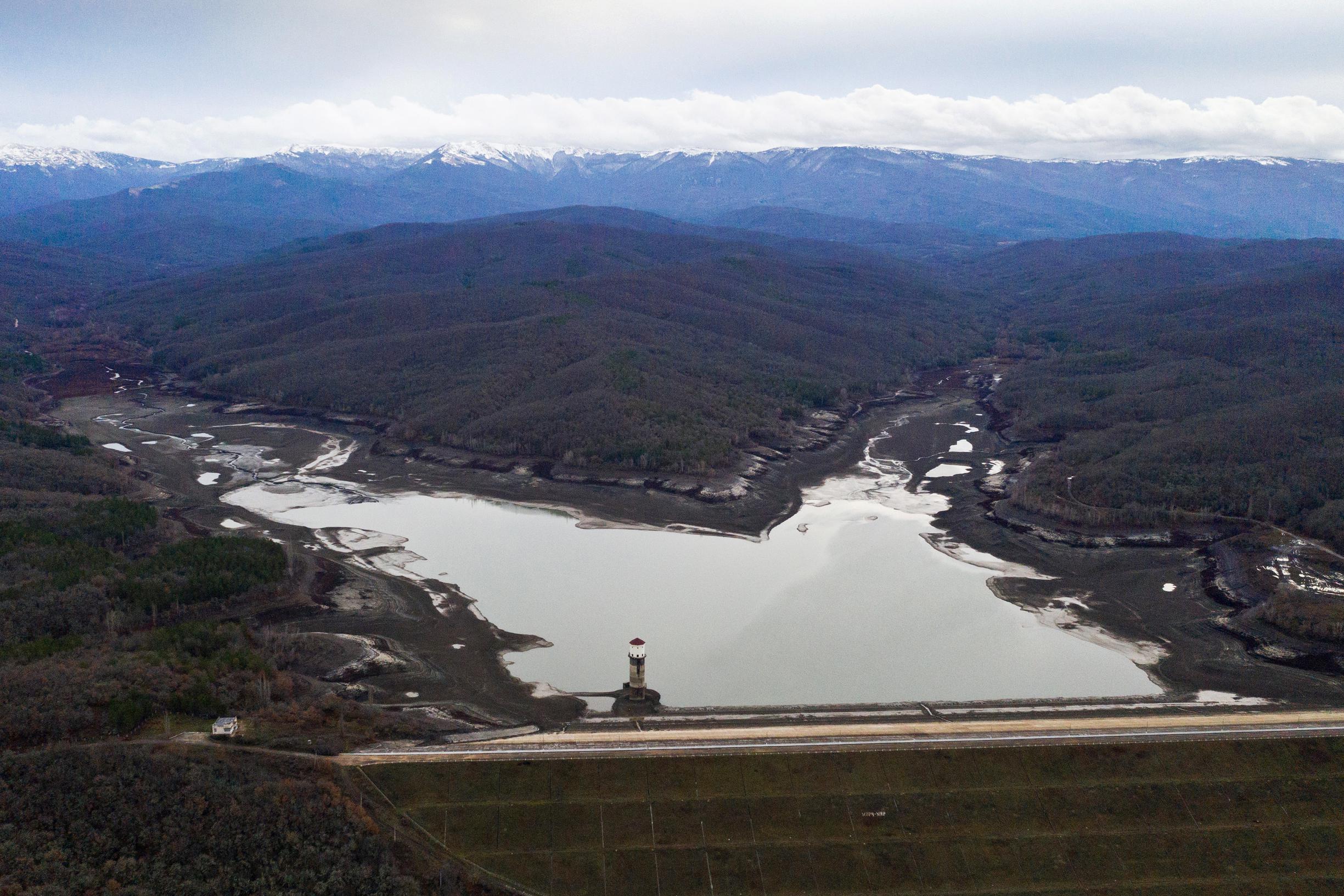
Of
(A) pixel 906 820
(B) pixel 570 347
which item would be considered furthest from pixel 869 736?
(B) pixel 570 347

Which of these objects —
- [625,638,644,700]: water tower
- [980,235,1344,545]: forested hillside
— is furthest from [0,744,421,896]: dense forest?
[980,235,1344,545]: forested hillside

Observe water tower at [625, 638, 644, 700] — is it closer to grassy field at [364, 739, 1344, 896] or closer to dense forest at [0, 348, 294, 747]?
grassy field at [364, 739, 1344, 896]

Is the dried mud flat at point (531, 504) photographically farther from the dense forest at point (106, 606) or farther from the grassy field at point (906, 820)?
the grassy field at point (906, 820)

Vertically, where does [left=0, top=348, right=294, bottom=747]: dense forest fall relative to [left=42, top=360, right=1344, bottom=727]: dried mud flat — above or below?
above

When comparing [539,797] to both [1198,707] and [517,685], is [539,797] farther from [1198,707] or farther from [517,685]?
[1198,707]

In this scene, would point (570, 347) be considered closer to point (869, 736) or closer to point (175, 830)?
point (869, 736)

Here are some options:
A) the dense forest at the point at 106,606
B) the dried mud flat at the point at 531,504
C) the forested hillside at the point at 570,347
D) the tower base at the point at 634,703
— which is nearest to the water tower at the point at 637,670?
the tower base at the point at 634,703

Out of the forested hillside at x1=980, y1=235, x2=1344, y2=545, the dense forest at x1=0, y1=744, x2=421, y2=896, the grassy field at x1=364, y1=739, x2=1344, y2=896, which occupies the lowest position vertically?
the forested hillside at x1=980, y1=235, x2=1344, y2=545
